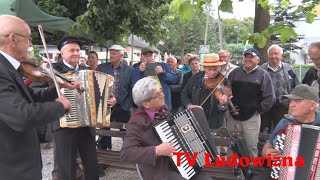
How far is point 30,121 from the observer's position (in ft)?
7.27

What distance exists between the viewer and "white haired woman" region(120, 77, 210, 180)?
9.77 ft

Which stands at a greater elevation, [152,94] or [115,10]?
[115,10]

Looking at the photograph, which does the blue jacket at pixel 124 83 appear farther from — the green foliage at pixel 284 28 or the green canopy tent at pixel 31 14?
the green foliage at pixel 284 28

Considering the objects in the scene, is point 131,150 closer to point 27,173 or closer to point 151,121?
point 151,121

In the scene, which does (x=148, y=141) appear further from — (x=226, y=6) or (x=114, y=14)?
(x=114, y=14)

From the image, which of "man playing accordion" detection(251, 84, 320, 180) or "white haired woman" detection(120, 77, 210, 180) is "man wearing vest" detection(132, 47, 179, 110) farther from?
"man playing accordion" detection(251, 84, 320, 180)

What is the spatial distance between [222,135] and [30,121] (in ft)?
8.41

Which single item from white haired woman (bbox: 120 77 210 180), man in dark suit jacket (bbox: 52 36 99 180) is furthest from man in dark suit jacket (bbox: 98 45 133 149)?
white haired woman (bbox: 120 77 210 180)

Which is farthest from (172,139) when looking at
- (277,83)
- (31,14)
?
(31,14)

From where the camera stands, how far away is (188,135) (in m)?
3.13

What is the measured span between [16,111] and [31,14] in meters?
4.67

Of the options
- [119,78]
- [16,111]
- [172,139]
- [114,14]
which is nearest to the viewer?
[16,111]

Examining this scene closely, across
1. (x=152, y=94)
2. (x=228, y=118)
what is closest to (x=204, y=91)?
(x=228, y=118)

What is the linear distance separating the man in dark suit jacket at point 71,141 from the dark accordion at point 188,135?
47.2 inches
